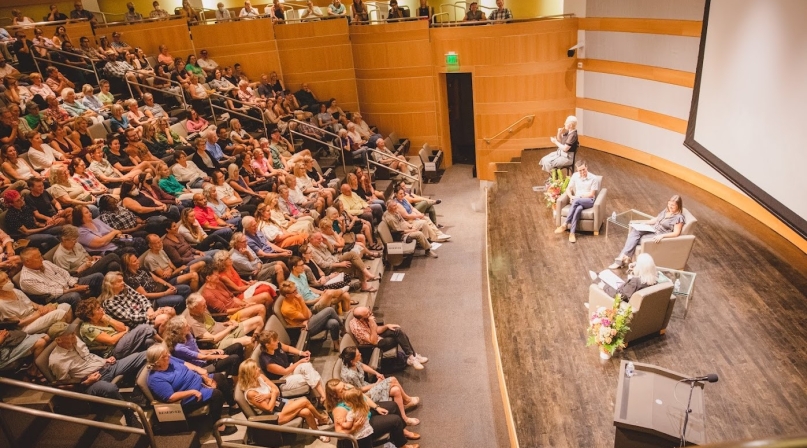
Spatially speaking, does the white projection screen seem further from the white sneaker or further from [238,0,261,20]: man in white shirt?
[238,0,261,20]: man in white shirt

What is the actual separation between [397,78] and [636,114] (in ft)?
14.2

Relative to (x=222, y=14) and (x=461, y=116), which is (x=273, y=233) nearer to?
(x=222, y=14)

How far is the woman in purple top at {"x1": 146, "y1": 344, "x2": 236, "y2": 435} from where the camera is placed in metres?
3.73

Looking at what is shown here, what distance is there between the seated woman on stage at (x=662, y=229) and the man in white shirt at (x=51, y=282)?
479cm

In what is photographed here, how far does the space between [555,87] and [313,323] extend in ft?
21.3

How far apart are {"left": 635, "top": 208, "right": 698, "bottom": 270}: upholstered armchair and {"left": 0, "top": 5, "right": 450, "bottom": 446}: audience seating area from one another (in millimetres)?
2432

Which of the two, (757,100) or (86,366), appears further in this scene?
(757,100)

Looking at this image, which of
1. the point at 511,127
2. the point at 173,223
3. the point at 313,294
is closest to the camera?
the point at 173,223

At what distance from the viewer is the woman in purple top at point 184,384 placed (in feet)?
12.3

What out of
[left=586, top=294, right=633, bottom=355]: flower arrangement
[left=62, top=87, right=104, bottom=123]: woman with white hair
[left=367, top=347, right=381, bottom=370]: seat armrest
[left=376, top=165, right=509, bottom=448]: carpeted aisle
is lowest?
[left=376, top=165, right=509, bottom=448]: carpeted aisle

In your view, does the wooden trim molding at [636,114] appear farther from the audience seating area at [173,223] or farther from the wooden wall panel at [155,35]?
the wooden wall panel at [155,35]

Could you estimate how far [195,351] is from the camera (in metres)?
4.17

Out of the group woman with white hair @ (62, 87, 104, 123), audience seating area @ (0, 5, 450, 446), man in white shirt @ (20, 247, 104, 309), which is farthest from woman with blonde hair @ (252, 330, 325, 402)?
woman with white hair @ (62, 87, 104, 123)

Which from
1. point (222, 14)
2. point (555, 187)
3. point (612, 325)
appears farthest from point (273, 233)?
point (222, 14)
